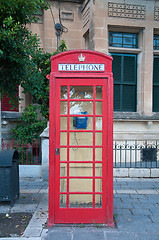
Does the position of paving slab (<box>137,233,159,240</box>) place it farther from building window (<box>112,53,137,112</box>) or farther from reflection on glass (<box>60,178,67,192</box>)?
building window (<box>112,53,137,112</box>)

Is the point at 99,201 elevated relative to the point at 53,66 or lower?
lower

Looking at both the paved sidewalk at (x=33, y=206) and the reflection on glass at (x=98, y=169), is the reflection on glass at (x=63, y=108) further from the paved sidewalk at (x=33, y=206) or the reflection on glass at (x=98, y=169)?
the paved sidewalk at (x=33, y=206)

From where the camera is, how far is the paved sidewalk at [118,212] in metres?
3.43

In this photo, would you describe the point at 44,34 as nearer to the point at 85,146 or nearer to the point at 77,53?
the point at 77,53

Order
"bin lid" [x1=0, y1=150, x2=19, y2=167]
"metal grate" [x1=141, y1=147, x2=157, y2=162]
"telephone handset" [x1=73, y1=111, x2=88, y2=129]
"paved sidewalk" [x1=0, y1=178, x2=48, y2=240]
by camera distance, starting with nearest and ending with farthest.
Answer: "paved sidewalk" [x1=0, y1=178, x2=48, y2=240] < "telephone handset" [x1=73, y1=111, x2=88, y2=129] < "bin lid" [x1=0, y1=150, x2=19, y2=167] < "metal grate" [x1=141, y1=147, x2=157, y2=162]

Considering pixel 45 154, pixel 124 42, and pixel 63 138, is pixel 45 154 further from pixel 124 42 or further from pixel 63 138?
pixel 124 42

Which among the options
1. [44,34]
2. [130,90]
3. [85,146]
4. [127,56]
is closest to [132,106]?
[130,90]

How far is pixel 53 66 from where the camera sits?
11.9ft

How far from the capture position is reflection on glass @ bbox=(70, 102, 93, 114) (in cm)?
375

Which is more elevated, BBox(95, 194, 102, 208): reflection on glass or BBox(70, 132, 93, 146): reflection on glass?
BBox(70, 132, 93, 146): reflection on glass

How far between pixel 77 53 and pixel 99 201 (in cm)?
261

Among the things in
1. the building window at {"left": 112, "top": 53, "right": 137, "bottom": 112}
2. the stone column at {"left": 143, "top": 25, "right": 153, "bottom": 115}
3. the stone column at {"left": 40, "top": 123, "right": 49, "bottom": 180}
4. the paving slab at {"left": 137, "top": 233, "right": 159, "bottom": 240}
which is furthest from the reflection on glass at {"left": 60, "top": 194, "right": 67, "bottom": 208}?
the stone column at {"left": 143, "top": 25, "right": 153, "bottom": 115}

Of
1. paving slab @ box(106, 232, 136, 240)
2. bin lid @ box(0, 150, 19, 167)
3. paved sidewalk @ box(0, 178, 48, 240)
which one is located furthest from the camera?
bin lid @ box(0, 150, 19, 167)

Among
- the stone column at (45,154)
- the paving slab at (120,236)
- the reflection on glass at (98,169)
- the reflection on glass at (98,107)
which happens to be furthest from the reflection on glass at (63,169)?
the stone column at (45,154)
